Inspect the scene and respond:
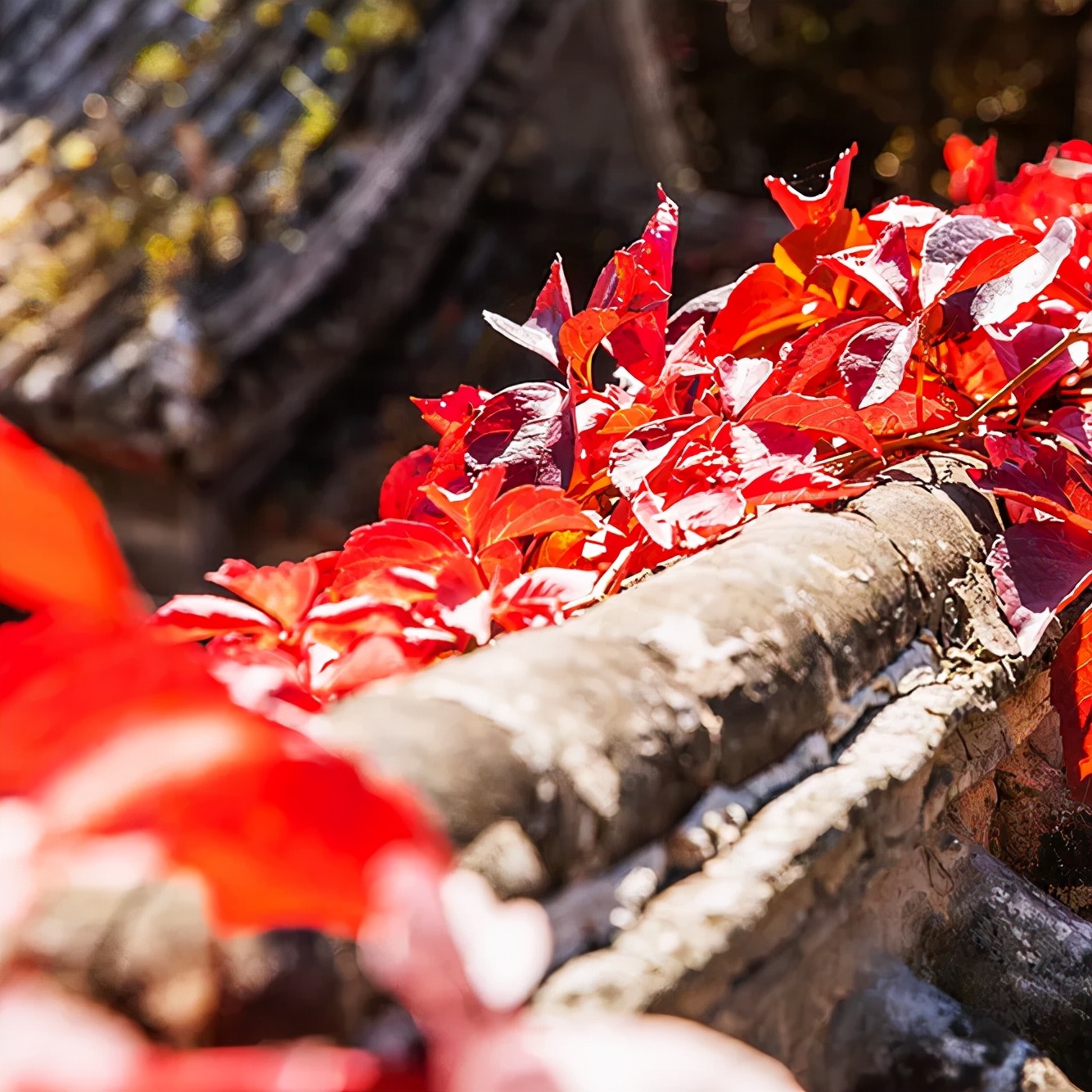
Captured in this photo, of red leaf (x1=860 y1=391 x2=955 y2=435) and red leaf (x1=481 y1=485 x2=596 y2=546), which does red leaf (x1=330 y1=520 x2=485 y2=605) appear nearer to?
red leaf (x1=481 y1=485 x2=596 y2=546)

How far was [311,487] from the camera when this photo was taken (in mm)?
2475

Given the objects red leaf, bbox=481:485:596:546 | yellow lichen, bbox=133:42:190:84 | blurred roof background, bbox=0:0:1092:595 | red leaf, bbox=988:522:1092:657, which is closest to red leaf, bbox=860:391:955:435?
red leaf, bbox=988:522:1092:657

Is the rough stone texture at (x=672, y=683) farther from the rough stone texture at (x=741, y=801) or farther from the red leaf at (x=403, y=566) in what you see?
the red leaf at (x=403, y=566)

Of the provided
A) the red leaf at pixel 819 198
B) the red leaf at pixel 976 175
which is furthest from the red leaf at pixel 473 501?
the red leaf at pixel 976 175

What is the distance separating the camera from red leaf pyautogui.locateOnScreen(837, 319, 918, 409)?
74 cm

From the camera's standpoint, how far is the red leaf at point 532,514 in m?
0.66

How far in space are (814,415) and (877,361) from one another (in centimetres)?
7

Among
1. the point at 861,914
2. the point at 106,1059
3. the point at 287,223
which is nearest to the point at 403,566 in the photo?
the point at 861,914

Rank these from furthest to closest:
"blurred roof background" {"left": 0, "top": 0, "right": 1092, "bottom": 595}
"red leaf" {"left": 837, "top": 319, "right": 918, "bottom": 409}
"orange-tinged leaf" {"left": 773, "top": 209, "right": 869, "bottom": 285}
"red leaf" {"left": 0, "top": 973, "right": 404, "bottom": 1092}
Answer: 1. "blurred roof background" {"left": 0, "top": 0, "right": 1092, "bottom": 595}
2. "orange-tinged leaf" {"left": 773, "top": 209, "right": 869, "bottom": 285}
3. "red leaf" {"left": 837, "top": 319, "right": 918, "bottom": 409}
4. "red leaf" {"left": 0, "top": 973, "right": 404, "bottom": 1092}

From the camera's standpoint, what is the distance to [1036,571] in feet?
2.36

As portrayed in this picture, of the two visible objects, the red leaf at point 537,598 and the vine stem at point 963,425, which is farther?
the vine stem at point 963,425

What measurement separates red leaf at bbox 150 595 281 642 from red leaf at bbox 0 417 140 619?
9.9 inches

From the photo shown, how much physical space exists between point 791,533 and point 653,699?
0.21 metres

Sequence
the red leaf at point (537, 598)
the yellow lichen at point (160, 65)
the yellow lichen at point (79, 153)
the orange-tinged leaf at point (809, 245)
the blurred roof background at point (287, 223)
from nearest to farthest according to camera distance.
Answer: the red leaf at point (537, 598) < the orange-tinged leaf at point (809, 245) < the blurred roof background at point (287, 223) < the yellow lichen at point (79, 153) < the yellow lichen at point (160, 65)
